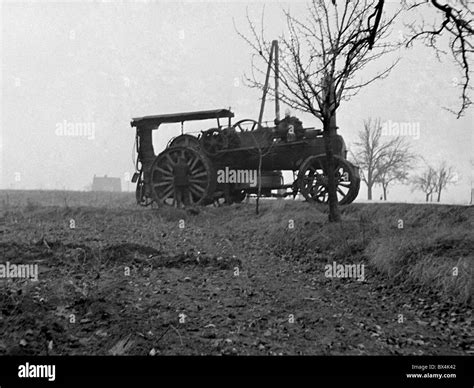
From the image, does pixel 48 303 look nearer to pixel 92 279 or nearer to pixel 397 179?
pixel 92 279

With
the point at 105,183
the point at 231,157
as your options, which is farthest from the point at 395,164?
the point at 105,183

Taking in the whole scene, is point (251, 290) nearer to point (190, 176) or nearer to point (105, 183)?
point (190, 176)

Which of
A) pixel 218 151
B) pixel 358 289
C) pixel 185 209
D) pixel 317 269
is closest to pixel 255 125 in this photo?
pixel 218 151

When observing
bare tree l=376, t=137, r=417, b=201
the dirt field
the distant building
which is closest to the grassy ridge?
the dirt field

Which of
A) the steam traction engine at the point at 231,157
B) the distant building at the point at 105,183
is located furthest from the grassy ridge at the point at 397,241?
the distant building at the point at 105,183

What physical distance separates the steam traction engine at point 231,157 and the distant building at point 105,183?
A: 163 feet

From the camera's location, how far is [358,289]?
17.2ft

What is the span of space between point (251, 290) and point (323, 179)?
623 centimetres

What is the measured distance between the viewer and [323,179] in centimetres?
1066

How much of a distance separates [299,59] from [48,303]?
22.6 feet

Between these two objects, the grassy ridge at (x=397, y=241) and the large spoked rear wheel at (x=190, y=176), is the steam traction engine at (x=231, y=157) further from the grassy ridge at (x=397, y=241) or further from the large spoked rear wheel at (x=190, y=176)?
the grassy ridge at (x=397, y=241)

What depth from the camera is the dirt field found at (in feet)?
11.4
